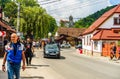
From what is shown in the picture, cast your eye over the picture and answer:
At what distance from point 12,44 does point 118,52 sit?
106ft

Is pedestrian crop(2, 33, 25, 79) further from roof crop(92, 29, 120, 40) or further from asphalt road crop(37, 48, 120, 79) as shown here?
roof crop(92, 29, 120, 40)

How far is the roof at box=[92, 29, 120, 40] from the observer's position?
4997 centimetres

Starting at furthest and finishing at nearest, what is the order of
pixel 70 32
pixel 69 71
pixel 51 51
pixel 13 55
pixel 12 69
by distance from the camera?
1. pixel 70 32
2. pixel 51 51
3. pixel 69 71
4. pixel 12 69
5. pixel 13 55

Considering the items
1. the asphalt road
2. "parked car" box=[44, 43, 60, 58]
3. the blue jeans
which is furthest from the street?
"parked car" box=[44, 43, 60, 58]

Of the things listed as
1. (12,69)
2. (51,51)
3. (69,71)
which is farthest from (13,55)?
(51,51)

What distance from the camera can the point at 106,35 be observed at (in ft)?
167

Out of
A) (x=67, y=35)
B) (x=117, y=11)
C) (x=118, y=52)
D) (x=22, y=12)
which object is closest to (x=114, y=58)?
(x=118, y=52)

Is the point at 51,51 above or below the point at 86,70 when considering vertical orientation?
above

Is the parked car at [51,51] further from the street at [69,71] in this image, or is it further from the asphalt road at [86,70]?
the street at [69,71]

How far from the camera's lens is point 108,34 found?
2021 inches

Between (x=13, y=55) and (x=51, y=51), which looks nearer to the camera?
(x=13, y=55)

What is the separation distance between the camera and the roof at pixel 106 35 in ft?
164

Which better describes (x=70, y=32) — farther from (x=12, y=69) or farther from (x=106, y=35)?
(x=12, y=69)

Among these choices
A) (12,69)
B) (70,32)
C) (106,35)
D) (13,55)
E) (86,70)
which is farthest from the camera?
(70,32)
